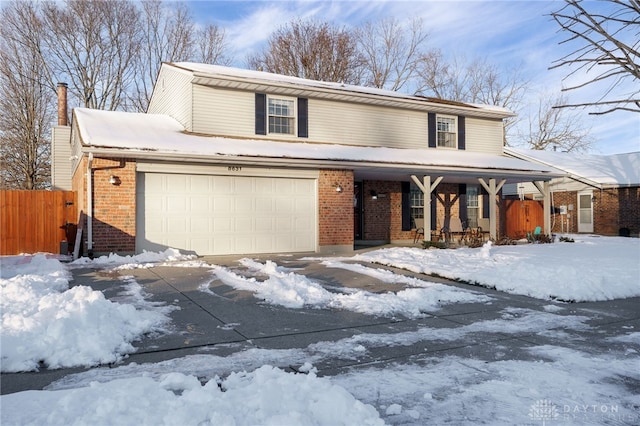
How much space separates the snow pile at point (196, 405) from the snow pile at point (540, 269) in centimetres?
560

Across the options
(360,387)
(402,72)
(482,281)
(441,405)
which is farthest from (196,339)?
(402,72)

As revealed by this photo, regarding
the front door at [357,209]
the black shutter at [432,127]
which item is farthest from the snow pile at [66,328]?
the black shutter at [432,127]

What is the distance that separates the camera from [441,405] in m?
3.22

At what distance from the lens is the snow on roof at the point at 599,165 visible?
74.1 ft

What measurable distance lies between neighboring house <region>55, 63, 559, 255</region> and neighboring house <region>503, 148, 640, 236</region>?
22.4ft

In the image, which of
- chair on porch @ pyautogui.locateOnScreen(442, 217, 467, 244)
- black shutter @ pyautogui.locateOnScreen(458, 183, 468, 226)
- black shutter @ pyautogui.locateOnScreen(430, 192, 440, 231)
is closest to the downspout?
chair on porch @ pyautogui.locateOnScreen(442, 217, 467, 244)

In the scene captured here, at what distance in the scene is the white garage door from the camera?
38.3ft

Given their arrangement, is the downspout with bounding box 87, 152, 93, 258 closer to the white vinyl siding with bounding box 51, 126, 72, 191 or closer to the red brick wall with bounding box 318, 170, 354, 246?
the red brick wall with bounding box 318, 170, 354, 246

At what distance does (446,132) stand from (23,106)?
23.5 meters

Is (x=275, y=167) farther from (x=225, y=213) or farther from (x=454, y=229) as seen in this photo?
(x=454, y=229)

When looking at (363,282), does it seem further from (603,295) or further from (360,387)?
(360,387)

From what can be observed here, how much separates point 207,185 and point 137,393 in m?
9.54

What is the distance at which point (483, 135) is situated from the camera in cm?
1884

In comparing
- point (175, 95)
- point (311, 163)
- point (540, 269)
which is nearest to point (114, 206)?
point (311, 163)
